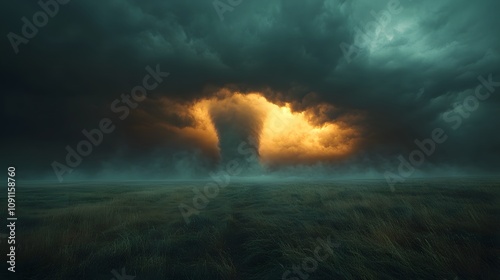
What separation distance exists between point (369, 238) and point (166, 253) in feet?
19.8

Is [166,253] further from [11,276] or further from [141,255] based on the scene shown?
[11,276]

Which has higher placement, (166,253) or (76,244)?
(76,244)

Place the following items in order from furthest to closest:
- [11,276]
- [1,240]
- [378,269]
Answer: [1,240]
[11,276]
[378,269]

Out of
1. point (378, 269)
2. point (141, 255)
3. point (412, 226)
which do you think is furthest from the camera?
point (412, 226)

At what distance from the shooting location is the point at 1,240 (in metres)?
8.55

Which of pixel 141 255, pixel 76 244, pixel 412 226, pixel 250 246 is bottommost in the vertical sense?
pixel 412 226

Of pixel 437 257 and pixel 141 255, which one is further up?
pixel 141 255

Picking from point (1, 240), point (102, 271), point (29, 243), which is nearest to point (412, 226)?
point (102, 271)

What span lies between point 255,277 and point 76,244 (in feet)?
19.8

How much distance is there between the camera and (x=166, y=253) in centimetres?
752

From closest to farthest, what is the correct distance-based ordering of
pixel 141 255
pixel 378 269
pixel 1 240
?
pixel 378 269 → pixel 141 255 → pixel 1 240

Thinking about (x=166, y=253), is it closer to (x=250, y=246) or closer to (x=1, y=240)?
(x=250, y=246)

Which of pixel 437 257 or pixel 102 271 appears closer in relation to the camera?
pixel 437 257

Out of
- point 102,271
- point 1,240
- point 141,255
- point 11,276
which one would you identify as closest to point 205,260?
point 141,255
